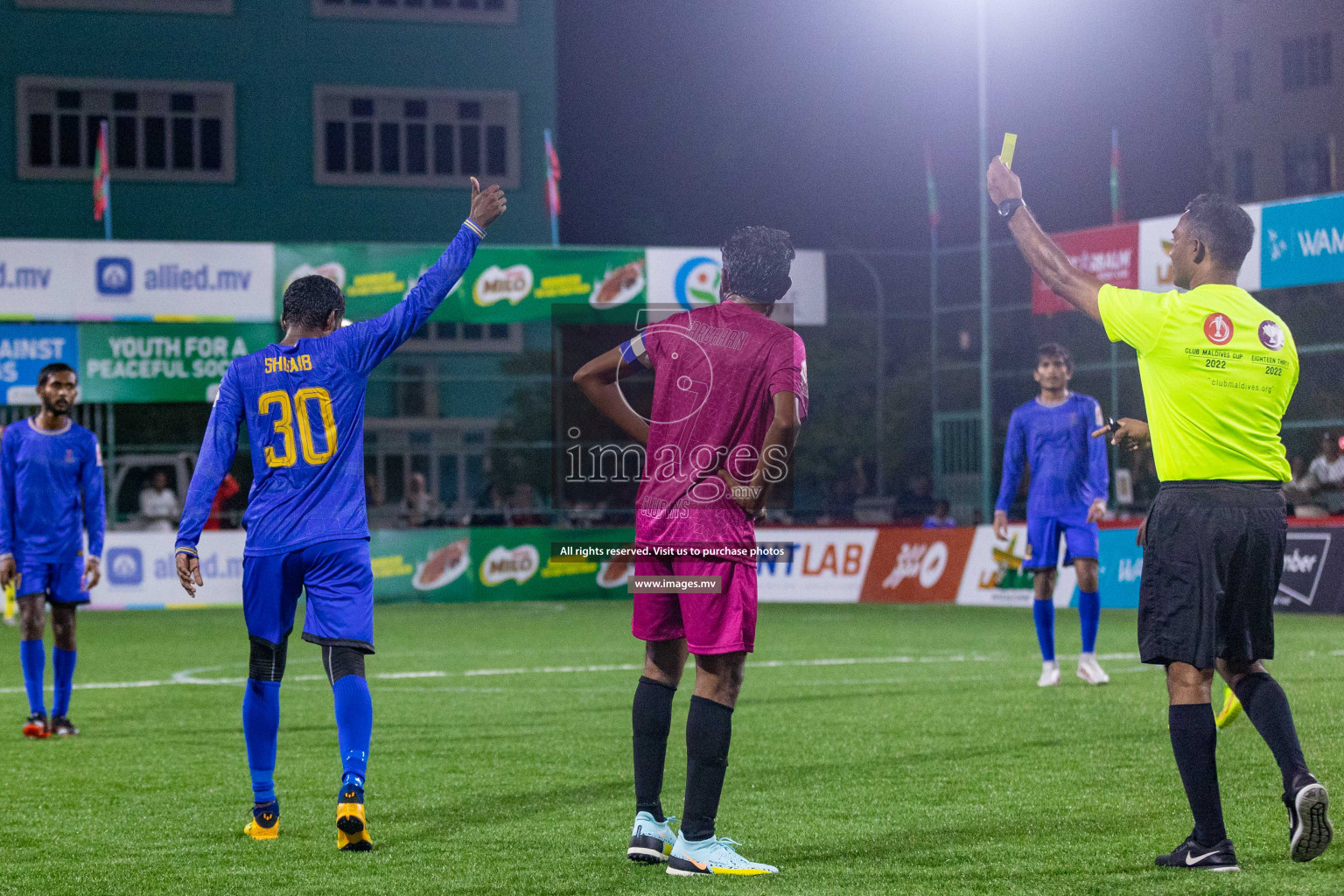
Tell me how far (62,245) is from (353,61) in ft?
49.7

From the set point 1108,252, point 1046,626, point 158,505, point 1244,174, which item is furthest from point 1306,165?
point 1046,626

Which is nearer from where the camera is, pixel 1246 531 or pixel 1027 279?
pixel 1246 531

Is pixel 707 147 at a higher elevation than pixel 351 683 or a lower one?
higher

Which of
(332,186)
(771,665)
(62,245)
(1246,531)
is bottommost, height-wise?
(771,665)

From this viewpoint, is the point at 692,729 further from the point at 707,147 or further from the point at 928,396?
the point at 707,147

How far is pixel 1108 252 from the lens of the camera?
24.2m

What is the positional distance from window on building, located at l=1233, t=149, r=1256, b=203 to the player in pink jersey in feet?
208

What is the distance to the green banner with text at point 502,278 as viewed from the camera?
2645cm

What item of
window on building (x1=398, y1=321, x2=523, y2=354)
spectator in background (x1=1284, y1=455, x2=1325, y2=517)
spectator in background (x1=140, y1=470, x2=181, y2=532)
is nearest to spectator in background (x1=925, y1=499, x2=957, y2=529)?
spectator in background (x1=1284, y1=455, x2=1325, y2=517)

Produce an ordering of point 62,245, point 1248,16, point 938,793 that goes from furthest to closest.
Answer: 1. point 1248,16
2. point 62,245
3. point 938,793

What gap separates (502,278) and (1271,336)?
855 inches

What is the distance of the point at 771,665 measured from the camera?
1457cm

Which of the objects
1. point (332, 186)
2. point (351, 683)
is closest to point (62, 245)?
point (332, 186)

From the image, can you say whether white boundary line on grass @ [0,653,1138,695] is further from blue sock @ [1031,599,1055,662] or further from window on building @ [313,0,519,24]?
window on building @ [313,0,519,24]
